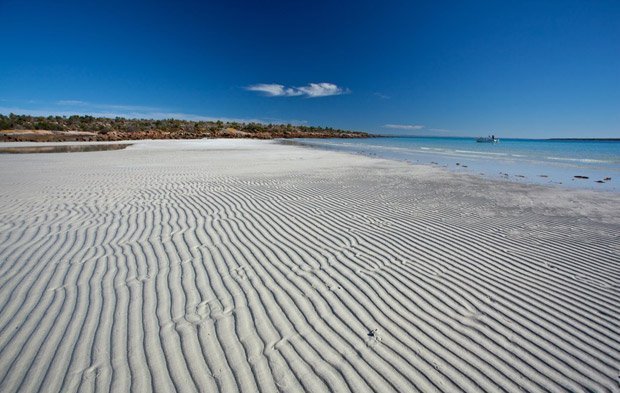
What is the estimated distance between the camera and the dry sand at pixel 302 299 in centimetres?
252

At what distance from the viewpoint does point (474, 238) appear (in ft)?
19.0

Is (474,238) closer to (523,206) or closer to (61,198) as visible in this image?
(523,206)

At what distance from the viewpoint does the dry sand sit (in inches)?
99.3

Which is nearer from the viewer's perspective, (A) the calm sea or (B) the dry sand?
(B) the dry sand

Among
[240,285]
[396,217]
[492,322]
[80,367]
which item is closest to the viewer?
[80,367]

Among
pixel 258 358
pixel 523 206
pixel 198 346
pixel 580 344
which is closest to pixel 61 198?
pixel 198 346

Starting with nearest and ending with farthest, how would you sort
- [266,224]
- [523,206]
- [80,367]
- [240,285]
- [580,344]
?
[80,367] → [580,344] → [240,285] → [266,224] → [523,206]

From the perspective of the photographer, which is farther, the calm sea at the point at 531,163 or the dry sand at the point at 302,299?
the calm sea at the point at 531,163

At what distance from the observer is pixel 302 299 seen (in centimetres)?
357

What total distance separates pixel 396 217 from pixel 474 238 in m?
1.74

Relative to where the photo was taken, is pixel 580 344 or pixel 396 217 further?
pixel 396 217

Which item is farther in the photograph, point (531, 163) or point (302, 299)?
point (531, 163)

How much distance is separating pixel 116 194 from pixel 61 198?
1257 mm

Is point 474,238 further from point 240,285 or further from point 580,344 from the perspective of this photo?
point 240,285
